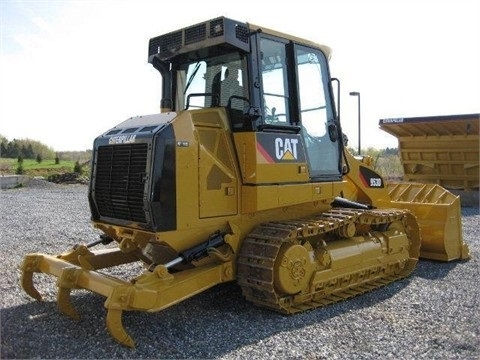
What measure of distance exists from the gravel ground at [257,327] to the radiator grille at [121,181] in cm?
105

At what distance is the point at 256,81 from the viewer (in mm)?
5195

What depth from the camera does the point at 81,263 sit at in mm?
5324

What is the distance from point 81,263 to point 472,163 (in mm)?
11565

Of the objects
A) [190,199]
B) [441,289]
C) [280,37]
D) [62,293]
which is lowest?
[441,289]

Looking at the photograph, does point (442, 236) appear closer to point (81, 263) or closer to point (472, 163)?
point (81, 263)

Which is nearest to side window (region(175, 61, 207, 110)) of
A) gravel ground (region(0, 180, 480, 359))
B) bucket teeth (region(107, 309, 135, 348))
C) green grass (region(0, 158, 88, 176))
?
gravel ground (region(0, 180, 480, 359))

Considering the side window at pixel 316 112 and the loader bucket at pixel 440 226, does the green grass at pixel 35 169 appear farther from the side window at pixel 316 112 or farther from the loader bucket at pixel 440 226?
the side window at pixel 316 112

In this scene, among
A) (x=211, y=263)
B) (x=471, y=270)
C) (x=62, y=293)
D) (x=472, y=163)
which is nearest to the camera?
(x=62, y=293)

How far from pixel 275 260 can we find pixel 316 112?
78.9 inches

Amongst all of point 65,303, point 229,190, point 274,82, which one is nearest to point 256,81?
point 274,82

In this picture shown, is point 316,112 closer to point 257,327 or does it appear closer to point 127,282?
point 257,327

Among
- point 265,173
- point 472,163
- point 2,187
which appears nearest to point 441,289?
point 265,173

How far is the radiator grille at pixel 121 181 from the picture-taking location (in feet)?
15.5

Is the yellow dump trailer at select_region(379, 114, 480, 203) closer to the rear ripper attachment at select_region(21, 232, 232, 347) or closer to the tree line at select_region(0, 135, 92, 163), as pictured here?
the rear ripper attachment at select_region(21, 232, 232, 347)
